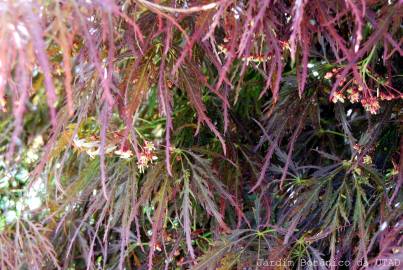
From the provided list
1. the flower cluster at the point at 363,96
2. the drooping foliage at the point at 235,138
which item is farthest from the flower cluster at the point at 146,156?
the flower cluster at the point at 363,96

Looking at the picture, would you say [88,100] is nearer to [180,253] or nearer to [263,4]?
[263,4]

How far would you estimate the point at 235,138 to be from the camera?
1.25 m

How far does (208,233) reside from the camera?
1.26 meters

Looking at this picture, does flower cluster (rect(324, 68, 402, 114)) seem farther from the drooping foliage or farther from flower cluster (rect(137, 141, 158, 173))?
flower cluster (rect(137, 141, 158, 173))

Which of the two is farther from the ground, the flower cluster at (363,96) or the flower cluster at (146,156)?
the flower cluster at (363,96)

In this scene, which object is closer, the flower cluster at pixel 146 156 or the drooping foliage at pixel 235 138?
the drooping foliage at pixel 235 138

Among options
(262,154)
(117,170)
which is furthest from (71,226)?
(262,154)

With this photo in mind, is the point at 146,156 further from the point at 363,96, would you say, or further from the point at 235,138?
the point at 363,96

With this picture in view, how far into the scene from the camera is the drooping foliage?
88 centimetres

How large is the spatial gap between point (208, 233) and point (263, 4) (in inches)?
26.0

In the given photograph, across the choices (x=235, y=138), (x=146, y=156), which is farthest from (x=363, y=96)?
(x=146, y=156)

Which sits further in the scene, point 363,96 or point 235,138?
point 235,138

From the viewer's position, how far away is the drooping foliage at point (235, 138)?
2.87ft

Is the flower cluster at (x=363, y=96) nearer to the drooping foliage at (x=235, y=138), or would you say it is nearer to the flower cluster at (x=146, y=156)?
the drooping foliage at (x=235, y=138)
